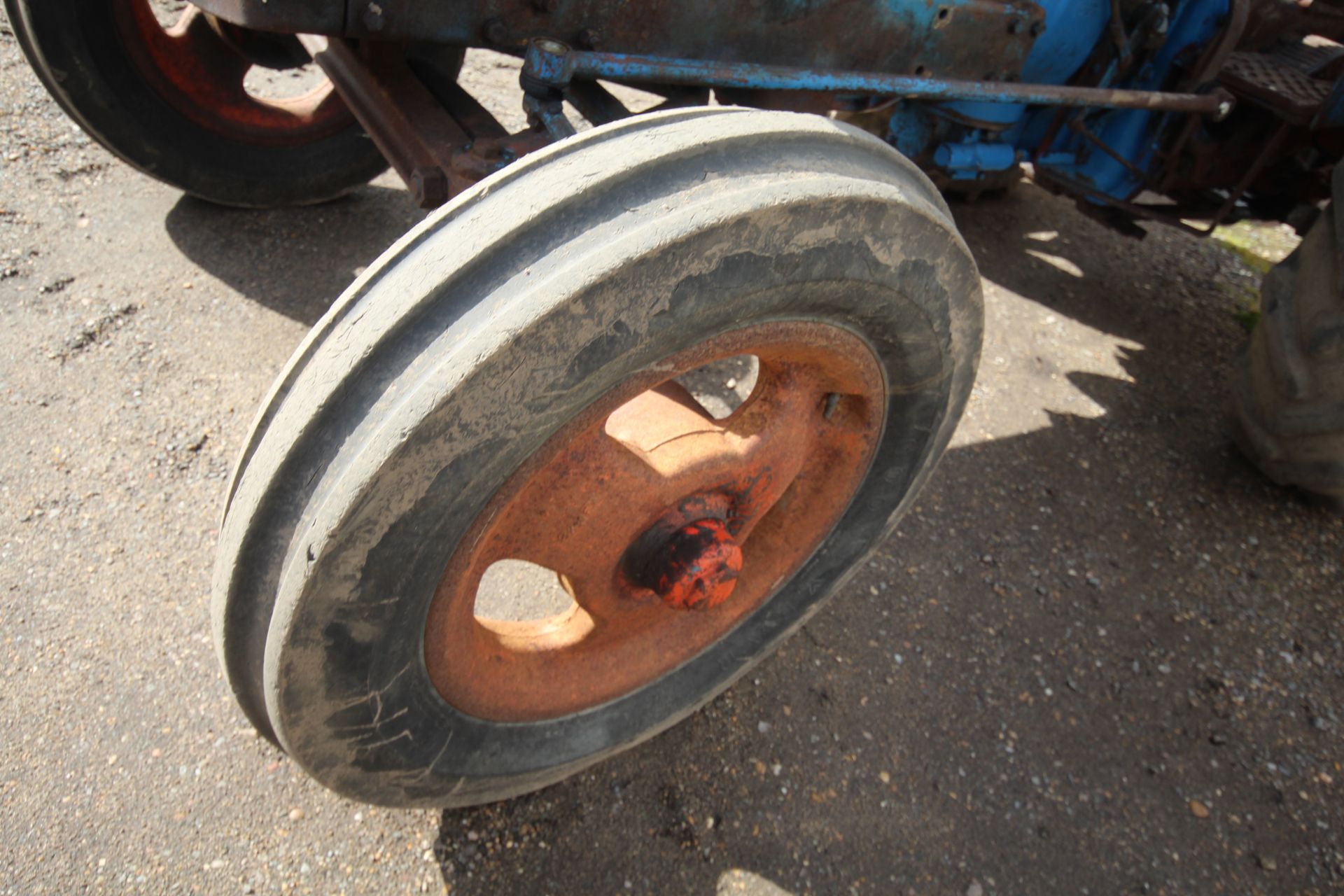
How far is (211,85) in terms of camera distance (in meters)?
2.40

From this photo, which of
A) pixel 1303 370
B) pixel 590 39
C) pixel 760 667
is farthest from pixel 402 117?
pixel 1303 370

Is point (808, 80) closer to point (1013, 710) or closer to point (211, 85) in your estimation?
point (1013, 710)

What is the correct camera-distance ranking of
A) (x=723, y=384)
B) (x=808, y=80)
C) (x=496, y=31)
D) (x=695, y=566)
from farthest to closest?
(x=723, y=384), (x=808, y=80), (x=496, y=31), (x=695, y=566)

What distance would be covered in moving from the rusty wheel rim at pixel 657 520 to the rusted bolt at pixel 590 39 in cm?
68

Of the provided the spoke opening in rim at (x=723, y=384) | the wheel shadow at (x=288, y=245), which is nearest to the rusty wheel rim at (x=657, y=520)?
the spoke opening in rim at (x=723, y=384)

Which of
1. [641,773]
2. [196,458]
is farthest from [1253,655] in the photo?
[196,458]

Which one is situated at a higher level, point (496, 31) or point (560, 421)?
point (496, 31)

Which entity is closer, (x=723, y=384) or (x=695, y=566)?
(x=695, y=566)

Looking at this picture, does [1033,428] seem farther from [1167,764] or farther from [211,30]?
[211,30]

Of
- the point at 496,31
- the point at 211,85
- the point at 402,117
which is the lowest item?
the point at 211,85

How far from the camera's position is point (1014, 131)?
8.55 feet

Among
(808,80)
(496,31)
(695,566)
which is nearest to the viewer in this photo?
(695,566)

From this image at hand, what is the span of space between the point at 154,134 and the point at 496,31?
137 centimetres

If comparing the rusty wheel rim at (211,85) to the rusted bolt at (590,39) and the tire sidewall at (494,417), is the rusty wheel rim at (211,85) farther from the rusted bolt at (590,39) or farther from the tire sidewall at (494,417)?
the tire sidewall at (494,417)
